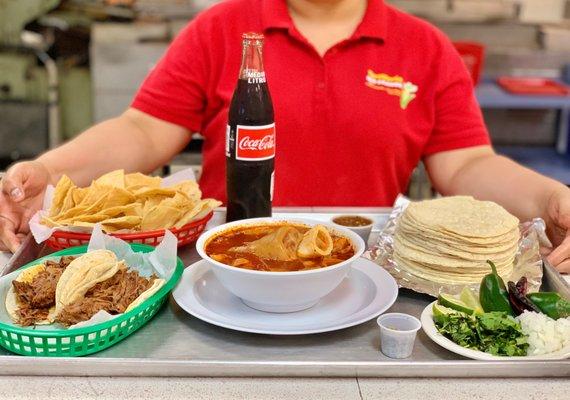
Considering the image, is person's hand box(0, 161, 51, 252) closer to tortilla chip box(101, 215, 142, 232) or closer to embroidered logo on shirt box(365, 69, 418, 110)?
tortilla chip box(101, 215, 142, 232)

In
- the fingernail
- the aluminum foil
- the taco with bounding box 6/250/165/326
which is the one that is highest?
the fingernail

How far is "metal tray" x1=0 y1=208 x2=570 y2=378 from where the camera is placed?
108 cm

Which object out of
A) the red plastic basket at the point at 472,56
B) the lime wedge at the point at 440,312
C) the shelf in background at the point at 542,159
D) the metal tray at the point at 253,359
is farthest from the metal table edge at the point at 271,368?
the red plastic basket at the point at 472,56

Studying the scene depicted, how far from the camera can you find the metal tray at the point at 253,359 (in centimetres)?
A: 108

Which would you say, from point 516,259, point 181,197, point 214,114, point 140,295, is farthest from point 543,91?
point 140,295

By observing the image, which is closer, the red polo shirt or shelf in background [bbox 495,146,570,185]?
the red polo shirt

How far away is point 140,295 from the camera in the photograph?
119 centimetres

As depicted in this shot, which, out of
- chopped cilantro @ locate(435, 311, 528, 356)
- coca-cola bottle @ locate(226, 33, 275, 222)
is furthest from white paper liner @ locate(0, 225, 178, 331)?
chopped cilantro @ locate(435, 311, 528, 356)

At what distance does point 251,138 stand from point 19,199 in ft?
1.77

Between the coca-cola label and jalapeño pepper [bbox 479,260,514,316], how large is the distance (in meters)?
0.51

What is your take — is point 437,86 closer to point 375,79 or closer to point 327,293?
point 375,79

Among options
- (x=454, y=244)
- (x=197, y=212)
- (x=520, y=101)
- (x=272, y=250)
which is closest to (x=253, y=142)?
(x=197, y=212)

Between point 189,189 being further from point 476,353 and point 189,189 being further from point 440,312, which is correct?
point 476,353

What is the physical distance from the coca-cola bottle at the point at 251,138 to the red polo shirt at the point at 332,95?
57cm
